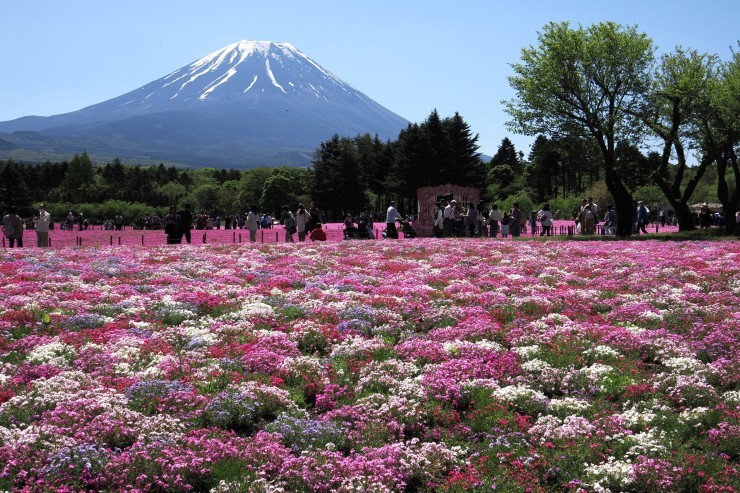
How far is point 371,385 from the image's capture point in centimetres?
912

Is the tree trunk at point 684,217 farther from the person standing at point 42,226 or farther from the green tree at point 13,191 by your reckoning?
the green tree at point 13,191

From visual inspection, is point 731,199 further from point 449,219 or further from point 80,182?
point 80,182

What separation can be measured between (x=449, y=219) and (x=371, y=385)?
30535 mm

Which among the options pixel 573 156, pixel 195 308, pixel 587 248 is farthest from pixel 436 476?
pixel 573 156

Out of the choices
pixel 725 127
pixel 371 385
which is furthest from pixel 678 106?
pixel 371 385

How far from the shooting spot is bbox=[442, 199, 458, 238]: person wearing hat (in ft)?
126

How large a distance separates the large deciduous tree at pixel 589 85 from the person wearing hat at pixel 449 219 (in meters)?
6.88

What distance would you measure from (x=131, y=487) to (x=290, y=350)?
482 cm

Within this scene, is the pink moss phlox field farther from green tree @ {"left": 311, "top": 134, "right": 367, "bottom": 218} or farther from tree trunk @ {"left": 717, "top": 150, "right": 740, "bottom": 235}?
green tree @ {"left": 311, "top": 134, "right": 367, "bottom": 218}

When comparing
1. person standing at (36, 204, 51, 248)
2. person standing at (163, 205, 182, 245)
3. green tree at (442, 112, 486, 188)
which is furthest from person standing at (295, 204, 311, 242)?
green tree at (442, 112, 486, 188)

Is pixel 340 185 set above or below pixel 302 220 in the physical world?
above

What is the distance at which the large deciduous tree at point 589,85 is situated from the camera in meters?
37.4

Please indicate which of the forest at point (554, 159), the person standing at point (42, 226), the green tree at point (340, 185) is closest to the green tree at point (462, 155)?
the forest at point (554, 159)

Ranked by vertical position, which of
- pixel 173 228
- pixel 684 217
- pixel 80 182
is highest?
pixel 80 182
